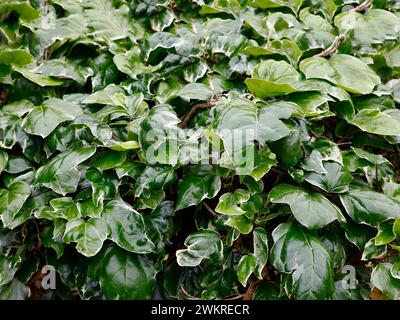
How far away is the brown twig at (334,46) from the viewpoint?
58.9 inches

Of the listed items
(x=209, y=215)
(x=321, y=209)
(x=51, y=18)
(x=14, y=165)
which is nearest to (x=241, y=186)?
(x=209, y=215)

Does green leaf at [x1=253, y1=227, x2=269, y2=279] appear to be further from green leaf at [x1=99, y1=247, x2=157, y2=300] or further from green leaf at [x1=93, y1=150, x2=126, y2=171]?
green leaf at [x1=93, y1=150, x2=126, y2=171]

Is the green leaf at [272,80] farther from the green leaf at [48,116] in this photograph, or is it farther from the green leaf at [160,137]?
the green leaf at [48,116]

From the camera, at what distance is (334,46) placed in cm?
150

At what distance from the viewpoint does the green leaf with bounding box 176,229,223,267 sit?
1129mm

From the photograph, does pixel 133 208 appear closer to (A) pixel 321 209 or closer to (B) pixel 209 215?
(B) pixel 209 215

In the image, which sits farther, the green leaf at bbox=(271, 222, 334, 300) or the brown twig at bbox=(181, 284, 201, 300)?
the brown twig at bbox=(181, 284, 201, 300)

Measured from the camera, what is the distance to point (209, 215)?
4.21 ft

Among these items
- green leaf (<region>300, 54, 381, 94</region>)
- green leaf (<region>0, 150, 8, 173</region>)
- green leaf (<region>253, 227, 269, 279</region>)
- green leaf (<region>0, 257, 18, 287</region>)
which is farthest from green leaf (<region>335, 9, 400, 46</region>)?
green leaf (<region>0, 257, 18, 287</region>)

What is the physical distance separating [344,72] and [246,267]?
63 cm

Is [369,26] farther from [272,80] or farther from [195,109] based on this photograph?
[195,109]

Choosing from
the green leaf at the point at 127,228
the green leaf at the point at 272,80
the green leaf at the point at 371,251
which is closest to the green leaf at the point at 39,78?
the green leaf at the point at 127,228

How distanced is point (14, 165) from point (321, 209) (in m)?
0.84

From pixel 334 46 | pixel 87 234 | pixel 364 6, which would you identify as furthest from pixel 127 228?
pixel 364 6
